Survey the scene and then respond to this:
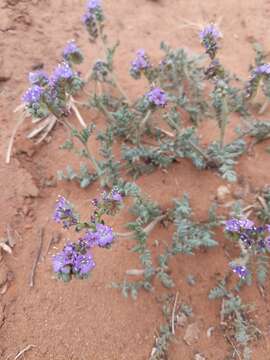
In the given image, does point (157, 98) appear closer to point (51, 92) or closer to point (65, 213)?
point (51, 92)

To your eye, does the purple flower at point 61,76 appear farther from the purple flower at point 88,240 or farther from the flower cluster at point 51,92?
the purple flower at point 88,240

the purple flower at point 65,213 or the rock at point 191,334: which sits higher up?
the purple flower at point 65,213

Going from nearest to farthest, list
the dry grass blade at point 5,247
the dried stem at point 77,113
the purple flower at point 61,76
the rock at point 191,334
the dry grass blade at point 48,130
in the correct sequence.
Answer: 1. the rock at point 191,334
2. the purple flower at point 61,76
3. the dry grass blade at point 5,247
4. the dry grass blade at point 48,130
5. the dried stem at point 77,113

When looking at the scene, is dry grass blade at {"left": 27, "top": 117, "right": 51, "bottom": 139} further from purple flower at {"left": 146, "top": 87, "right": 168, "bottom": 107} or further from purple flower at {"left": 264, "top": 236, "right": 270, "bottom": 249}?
purple flower at {"left": 264, "top": 236, "right": 270, "bottom": 249}

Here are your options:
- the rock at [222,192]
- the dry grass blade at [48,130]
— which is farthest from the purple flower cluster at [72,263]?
the dry grass blade at [48,130]

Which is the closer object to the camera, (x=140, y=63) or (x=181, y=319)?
(x=181, y=319)

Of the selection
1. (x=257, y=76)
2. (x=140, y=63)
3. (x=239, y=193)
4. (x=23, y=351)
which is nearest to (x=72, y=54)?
(x=140, y=63)
